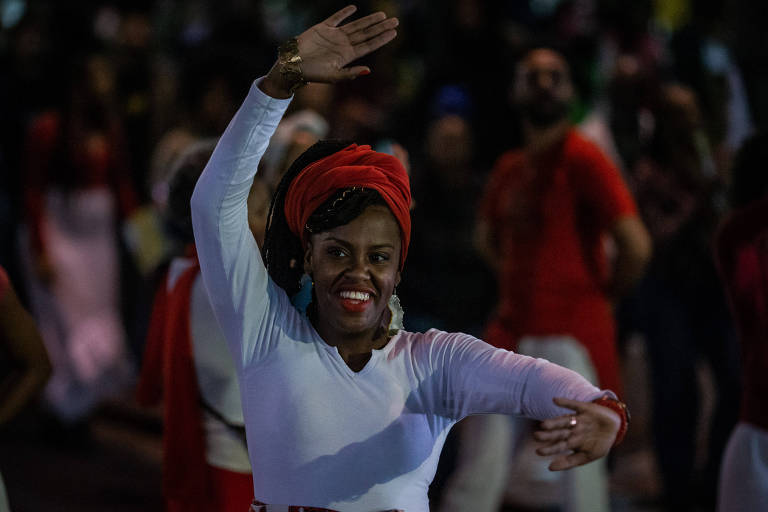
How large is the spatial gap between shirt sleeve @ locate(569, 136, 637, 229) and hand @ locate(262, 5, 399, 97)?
2393 millimetres

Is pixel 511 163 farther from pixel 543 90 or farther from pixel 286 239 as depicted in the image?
pixel 286 239

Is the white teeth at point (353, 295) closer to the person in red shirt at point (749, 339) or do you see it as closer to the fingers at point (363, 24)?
the fingers at point (363, 24)

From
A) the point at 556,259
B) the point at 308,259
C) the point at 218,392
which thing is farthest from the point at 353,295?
the point at 556,259

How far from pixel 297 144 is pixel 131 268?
14.5 feet

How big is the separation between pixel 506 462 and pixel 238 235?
2776 millimetres

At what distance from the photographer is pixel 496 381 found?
231 centimetres

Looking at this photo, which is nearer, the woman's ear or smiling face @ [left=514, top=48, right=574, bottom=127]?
the woman's ear

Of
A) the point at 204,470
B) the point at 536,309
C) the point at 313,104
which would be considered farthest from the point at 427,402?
the point at 313,104

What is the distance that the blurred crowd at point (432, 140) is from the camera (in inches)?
212

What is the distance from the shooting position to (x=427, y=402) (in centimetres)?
241

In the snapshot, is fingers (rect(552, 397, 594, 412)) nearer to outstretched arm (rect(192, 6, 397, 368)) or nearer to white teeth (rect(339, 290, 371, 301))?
white teeth (rect(339, 290, 371, 301))

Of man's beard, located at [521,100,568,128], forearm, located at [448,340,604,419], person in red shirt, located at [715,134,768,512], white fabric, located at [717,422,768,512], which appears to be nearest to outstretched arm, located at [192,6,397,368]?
forearm, located at [448,340,604,419]

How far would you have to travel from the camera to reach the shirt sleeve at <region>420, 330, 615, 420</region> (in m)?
2.22

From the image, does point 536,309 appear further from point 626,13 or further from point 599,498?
point 626,13
